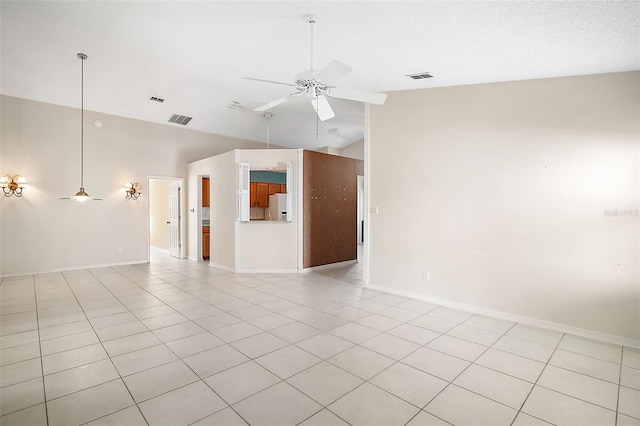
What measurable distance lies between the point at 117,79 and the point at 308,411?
6.34 meters

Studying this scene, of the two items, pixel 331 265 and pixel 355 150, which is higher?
pixel 355 150

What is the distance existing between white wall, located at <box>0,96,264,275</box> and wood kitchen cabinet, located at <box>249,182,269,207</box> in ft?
6.88

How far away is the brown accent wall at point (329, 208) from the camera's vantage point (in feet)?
21.4

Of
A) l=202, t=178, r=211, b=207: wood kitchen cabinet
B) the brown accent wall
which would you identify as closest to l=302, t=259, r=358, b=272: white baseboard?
the brown accent wall

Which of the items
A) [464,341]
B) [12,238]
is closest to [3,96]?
[12,238]

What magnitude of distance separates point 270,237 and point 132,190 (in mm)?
3545

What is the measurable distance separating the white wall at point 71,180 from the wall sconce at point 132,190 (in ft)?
0.37

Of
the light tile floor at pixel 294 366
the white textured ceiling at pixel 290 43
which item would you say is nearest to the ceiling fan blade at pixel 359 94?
the white textured ceiling at pixel 290 43

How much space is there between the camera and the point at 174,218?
8.46 meters

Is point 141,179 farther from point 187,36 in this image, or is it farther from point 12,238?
point 187,36

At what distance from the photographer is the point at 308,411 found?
2.07 meters

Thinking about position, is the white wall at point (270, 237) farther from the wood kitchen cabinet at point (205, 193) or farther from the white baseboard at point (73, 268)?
the white baseboard at point (73, 268)

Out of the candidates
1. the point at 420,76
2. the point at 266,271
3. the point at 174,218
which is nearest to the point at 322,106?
the point at 420,76

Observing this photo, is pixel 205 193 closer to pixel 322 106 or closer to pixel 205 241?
pixel 205 241
